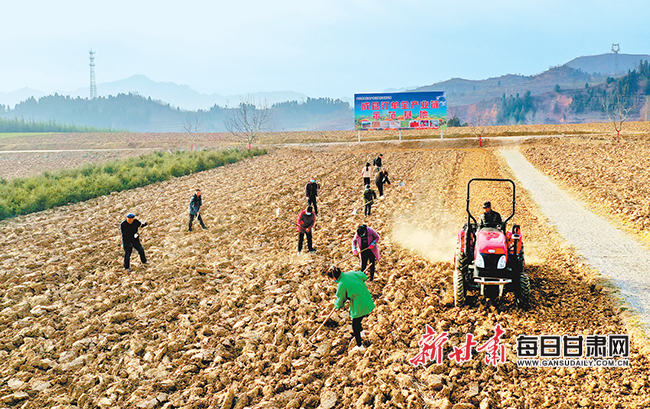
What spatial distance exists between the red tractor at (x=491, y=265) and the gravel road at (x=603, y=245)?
218 centimetres

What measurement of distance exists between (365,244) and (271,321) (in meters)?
Result: 2.92

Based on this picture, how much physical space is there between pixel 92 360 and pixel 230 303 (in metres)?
3.22

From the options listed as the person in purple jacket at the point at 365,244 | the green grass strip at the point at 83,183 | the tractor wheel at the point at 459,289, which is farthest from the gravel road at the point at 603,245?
the green grass strip at the point at 83,183

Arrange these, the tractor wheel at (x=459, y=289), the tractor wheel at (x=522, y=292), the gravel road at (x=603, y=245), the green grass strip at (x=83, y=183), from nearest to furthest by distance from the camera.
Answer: the tractor wheel at (x=522, y=292) < the tractor wheel at (x=459, y=289) < the gravel road at (x=603, y=245) < the green grass strip at (x=83, y=183)

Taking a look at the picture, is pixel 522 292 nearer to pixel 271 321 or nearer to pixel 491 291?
pixel 491 291

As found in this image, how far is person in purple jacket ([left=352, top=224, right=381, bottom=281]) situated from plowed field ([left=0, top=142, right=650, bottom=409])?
72cm

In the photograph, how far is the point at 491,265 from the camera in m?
8.06

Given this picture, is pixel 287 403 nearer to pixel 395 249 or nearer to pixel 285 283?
pixel 285 283

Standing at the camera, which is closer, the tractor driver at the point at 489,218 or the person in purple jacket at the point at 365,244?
the tractor driver at the point at 489,218

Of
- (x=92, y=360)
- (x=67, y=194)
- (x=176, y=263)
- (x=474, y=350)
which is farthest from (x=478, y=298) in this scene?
(x=67, y=194)

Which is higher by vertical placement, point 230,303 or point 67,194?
point 67,194

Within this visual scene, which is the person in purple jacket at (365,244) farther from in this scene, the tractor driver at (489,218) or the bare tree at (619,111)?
Answer: the bare tree at (619,111)

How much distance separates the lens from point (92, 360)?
884cm

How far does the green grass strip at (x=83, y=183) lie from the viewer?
967 inches
